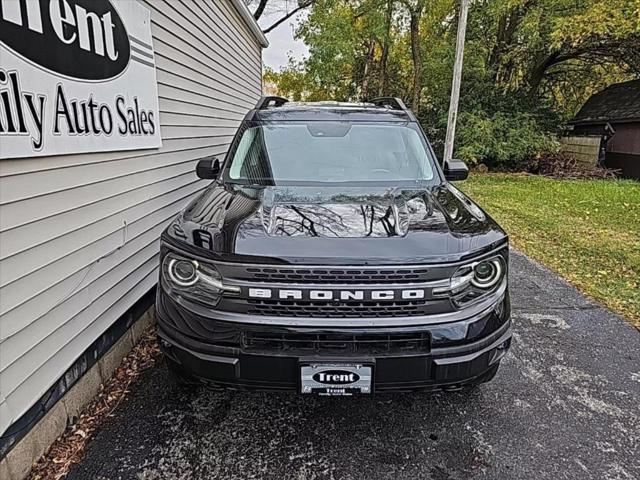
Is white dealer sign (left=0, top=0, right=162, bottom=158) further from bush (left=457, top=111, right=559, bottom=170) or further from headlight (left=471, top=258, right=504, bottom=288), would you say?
bush (left=457, top=111, right=559, bottom=170)

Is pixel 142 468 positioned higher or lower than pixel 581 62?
lower

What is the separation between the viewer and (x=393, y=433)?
2.42 m

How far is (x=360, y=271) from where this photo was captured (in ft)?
6.49

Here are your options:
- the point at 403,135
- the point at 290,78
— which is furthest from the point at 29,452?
the point at 290,78

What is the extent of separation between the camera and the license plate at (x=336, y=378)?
78.4 inches

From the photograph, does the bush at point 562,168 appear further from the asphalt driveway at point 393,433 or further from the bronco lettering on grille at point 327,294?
the bronco lettering on grille at point 327,294

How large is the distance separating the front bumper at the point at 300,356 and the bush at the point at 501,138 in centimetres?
1365

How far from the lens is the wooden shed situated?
A: 14.8 meters

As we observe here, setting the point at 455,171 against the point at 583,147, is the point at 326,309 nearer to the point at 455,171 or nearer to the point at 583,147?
the point at 455,171

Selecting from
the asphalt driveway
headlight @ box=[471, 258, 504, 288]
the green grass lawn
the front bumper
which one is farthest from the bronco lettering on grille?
the green grass lawn

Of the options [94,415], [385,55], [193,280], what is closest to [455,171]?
[193,280]

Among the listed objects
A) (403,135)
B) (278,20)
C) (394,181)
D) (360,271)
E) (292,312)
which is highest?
(278,20)

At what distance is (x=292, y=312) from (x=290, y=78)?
76.9 feet

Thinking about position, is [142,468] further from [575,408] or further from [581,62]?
[581,62]
